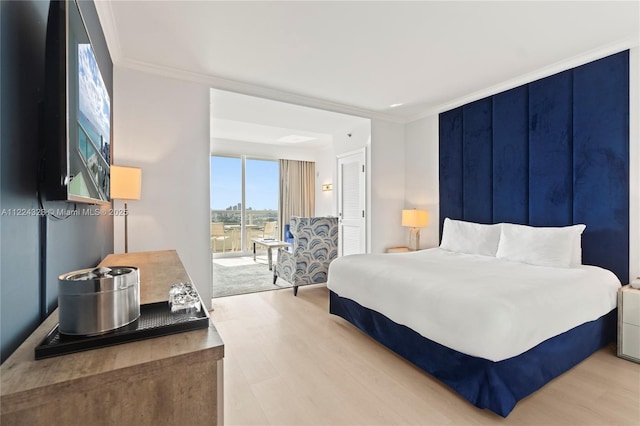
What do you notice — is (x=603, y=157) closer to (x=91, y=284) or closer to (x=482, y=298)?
(x=482, y=298)

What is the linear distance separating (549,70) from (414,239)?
8.79ft

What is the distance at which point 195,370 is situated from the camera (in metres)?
0.78

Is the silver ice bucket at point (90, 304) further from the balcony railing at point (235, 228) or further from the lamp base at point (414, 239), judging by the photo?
the balcony railing at point (235, 228)

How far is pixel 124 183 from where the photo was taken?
103 inches

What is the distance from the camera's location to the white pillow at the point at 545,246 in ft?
8.73

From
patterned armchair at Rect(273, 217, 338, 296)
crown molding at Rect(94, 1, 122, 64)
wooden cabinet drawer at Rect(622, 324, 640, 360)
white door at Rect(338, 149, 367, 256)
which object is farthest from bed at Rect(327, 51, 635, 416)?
crown molding at Rect(94, 1, 122, 64)

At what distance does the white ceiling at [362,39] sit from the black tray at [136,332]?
2.19 m

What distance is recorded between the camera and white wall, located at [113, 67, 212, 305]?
3084mm

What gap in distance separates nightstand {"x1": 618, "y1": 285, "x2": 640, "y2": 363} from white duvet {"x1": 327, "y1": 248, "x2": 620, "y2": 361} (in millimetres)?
74

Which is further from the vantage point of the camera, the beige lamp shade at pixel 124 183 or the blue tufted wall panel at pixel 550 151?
the blue tufted wall panel at pixel 550 151

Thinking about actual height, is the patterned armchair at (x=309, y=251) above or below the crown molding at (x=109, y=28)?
below

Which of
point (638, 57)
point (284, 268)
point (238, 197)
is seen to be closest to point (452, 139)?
point (638, 57)

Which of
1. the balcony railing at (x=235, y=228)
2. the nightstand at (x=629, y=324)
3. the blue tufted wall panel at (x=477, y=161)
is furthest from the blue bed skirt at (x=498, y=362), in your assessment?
the balcony railing at (x=235, y=228)

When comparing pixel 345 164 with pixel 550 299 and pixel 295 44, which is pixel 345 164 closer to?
pixel 295 44
